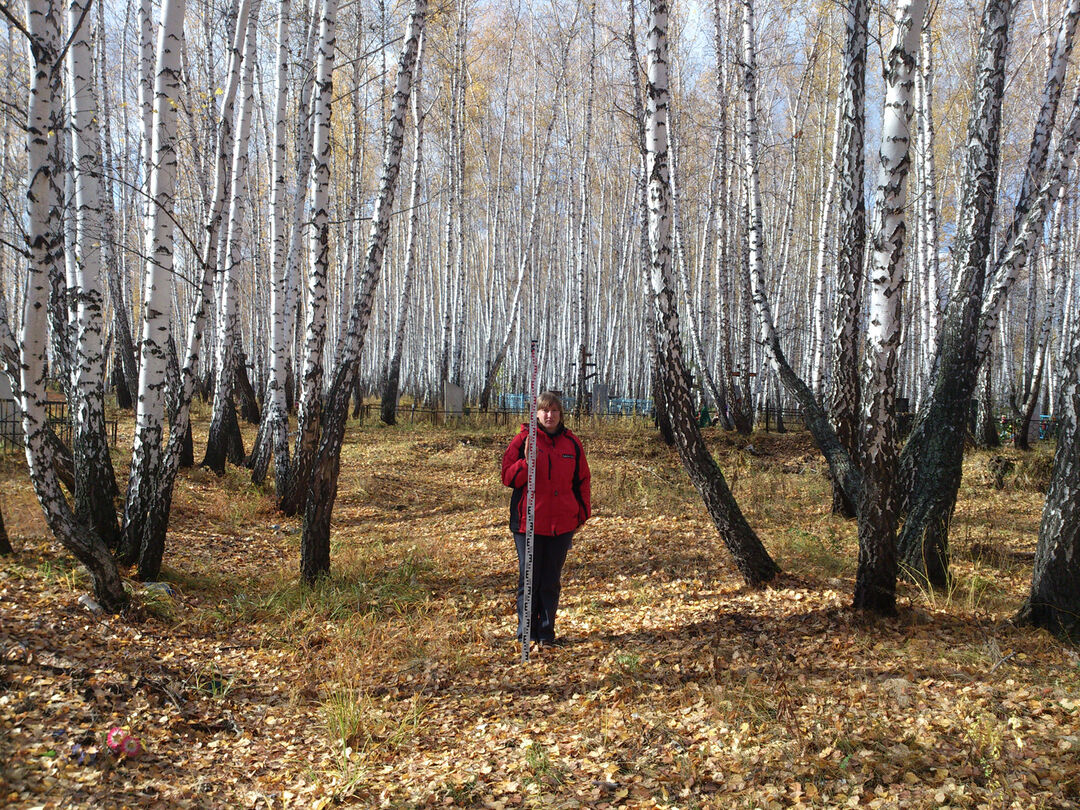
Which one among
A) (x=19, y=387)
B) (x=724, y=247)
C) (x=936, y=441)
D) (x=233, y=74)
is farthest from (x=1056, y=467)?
(x=724, y=247)

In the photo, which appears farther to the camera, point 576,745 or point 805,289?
point 805,289

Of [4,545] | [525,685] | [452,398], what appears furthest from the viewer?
[452,398]

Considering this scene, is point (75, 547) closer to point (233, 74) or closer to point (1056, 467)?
point (233, 74)

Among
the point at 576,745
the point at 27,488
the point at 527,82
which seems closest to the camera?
the point at 576,745

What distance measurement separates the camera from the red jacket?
450 cm

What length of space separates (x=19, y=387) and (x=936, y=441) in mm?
6591

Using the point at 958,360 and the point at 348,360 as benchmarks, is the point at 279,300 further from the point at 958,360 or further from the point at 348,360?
the point at 958,360

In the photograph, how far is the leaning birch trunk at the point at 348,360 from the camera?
570 centimetres

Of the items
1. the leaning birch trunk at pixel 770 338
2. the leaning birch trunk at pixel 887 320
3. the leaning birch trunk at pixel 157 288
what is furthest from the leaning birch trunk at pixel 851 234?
the leaning birch trunk at pixel 157 288

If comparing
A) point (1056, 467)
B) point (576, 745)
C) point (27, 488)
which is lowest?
point (576, 745)

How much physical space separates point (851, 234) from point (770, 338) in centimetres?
122

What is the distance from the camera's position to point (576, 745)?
136 inches

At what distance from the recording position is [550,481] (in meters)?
4.51

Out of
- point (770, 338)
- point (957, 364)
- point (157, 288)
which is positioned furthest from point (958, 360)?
point (157, 288)
